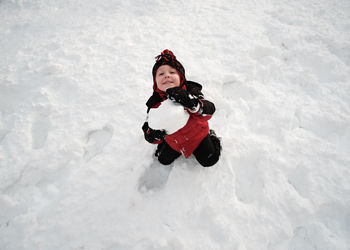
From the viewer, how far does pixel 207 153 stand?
1918 mm

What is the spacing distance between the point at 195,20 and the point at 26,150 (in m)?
4.10

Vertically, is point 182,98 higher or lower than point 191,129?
higher

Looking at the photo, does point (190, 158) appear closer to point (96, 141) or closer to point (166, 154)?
point (166, 154)

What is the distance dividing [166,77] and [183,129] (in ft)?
1.76

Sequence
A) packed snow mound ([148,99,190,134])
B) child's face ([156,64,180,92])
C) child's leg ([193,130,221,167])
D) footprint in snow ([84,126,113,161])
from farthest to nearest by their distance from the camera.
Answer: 1. footprint in snow ([84,126,113,161])
2. child's leg ([193,130,221,167])
3. child's face ([156,64,180,92])
4. packed snow mound ([148,99,190,134])

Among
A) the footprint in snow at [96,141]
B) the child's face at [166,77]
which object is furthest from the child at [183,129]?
the footprint in snow at [96,141]

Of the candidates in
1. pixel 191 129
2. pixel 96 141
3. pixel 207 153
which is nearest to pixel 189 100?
pixel 191 129

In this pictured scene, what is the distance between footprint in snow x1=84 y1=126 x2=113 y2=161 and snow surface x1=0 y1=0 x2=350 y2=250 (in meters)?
0.02

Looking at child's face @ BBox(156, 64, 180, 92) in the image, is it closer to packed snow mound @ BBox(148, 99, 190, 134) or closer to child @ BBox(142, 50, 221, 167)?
child @ BBox(142, 50, 221, 167)

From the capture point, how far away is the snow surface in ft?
5.59

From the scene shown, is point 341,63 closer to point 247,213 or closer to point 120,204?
point 247,213

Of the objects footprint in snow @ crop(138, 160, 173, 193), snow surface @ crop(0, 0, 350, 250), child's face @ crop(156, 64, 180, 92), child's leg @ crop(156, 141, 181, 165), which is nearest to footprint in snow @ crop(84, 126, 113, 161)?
snow surface @ crop(0, 0, 350, 250)

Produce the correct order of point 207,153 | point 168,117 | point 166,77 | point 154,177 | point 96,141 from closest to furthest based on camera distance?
point 168,117 < point 166,77 < point 207,153 < point 154,177 < point 96,141

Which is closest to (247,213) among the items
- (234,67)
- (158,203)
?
(158,203)
